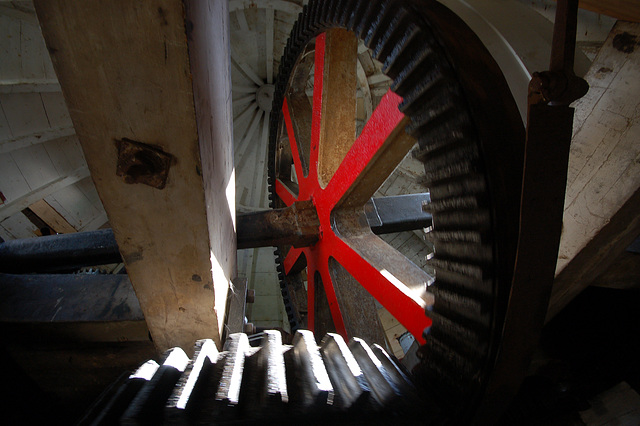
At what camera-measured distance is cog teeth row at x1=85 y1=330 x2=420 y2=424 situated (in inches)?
22.4

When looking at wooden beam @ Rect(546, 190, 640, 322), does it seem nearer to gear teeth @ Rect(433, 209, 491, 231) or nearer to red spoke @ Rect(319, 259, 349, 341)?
gear teeth @ Rect(433, 209, 491, 231)

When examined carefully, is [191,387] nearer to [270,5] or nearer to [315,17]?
[315,17]

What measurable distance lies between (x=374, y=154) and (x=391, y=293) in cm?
50

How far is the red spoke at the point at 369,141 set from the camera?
1.08 metres

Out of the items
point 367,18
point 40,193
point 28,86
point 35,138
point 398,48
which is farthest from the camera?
point 40,193

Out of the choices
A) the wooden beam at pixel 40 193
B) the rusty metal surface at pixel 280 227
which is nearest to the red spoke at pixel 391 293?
the rusty metal surface at pixel 280 227

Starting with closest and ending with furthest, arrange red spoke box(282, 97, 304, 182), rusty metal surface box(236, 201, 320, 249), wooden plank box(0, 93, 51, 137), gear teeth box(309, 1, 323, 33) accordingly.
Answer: gear teeth box(309, 1, 323, 33), rusty metal surface box(236, 201, 320, 249), red spoke box(282, 97, 304, 182), wooden plank box(0, 93, 51, 137)

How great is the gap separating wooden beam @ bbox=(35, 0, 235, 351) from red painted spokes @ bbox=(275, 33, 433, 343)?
1.76ft

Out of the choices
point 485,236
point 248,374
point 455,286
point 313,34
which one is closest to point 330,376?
point 248,374

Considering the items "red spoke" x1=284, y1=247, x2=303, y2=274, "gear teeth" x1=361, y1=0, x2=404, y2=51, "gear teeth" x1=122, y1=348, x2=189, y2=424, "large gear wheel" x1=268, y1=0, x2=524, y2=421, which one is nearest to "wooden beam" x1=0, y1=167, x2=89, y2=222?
"red spoke" x1=284, y1=247, x2=303, y2=274

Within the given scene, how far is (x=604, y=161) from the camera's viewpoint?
0.71 meters

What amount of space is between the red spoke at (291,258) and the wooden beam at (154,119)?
134 cm

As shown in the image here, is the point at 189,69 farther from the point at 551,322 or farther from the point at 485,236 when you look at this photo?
the point at 551,322

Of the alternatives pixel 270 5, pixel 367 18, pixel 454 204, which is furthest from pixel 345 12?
pixel 270 5
